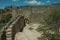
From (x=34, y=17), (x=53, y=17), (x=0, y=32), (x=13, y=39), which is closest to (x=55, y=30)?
(x=53, y=17)

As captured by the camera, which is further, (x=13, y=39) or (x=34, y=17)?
(x=34, y=17)

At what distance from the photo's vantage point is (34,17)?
22.2m

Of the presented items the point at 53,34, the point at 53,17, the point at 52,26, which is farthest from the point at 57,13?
the point at 53,34

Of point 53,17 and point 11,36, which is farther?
point 53,17

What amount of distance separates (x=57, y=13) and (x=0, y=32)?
4687 mm

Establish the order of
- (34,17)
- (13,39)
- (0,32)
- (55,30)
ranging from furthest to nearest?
1. (34,17)
2. (55,30)
3. (13,39)
4. (0,32)

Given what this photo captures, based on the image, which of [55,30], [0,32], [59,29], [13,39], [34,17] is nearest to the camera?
[0,32]

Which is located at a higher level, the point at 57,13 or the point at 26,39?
the point at 57,13

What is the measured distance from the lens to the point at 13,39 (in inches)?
384

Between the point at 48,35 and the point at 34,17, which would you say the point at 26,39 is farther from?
the point at 34,17

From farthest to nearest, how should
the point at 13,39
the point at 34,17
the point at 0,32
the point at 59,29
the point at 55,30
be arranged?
1. the point at 34,17
2. the point at 59,29
3. the point at 55,30
4. the point at 13,39
5. the point at 0,32

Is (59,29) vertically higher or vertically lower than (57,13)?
lower

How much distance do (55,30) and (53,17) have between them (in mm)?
1241

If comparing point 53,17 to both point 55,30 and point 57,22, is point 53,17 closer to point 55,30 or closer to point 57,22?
point 57,22
